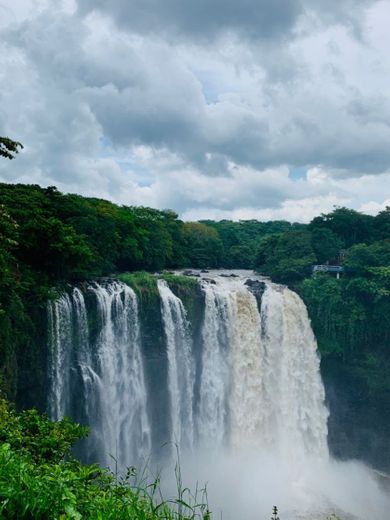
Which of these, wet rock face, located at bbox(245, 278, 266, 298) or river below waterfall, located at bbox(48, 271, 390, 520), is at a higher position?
wet rock face, located at bbox(245, 278, 266, 298)

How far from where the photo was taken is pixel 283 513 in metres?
20.1

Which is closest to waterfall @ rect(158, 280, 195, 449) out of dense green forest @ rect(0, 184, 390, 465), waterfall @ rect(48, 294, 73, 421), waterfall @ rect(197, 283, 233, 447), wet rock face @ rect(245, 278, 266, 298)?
waterfall @ rect(197, 283, 233, 447)

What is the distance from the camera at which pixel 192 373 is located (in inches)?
910

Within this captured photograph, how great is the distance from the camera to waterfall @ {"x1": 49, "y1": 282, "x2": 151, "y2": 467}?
17.6 meters

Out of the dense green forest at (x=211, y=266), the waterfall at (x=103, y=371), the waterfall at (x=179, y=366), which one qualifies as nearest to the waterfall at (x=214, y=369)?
the waterfall at (x=179, y=366)

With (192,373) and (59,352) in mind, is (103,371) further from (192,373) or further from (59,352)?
(192,373)

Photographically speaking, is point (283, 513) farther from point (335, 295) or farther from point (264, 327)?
point (335, 295)

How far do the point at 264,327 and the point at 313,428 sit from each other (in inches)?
259

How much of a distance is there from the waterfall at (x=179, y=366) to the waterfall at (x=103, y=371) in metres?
1.47

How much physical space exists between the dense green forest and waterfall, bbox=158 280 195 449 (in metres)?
3.73

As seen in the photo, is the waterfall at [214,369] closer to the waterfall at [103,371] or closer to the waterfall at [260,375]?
the waterfall at [260,375]

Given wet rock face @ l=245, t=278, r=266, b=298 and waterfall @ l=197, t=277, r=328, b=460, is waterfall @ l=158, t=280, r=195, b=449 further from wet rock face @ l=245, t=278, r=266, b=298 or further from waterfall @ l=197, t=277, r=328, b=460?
wet rock face @ l=245, t=278, r=266, b=298

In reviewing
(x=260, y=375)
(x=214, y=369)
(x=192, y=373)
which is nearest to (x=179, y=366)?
(x=192, y=373)

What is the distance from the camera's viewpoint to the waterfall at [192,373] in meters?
18.6
